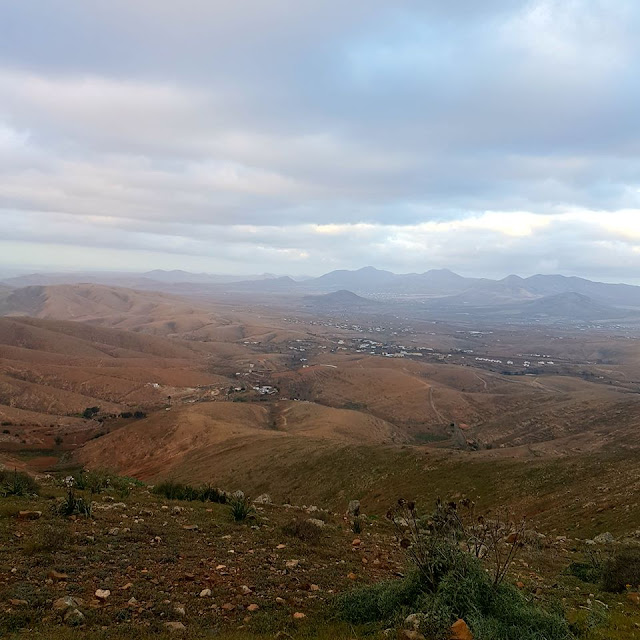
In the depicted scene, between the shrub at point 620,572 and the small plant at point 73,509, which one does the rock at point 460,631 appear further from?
the small plant at point 73,509

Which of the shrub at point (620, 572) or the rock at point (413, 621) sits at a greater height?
the rock at point (413, 621)

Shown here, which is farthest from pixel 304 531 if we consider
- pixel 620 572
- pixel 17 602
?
pixel 620 572

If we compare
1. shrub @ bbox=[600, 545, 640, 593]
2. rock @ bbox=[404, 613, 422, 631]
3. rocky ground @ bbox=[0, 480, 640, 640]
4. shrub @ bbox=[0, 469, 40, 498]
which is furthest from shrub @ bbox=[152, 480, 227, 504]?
shrub @ bbox=[600, 545, 640, 593]

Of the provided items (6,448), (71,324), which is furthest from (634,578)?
(71,324)

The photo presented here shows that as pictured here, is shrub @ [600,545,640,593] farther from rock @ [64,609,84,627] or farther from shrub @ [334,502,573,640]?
rock @ [64,609,84,627]

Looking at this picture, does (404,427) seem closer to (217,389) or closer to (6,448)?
(217,389)

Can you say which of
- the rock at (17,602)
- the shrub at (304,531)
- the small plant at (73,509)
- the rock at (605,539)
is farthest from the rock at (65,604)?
the rock at (605,539)

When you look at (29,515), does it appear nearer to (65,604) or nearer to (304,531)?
(65,604)
